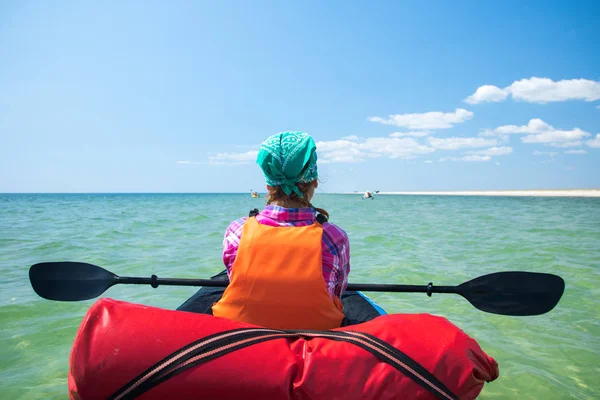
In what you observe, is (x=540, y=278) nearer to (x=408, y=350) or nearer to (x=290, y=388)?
(x=408, y=350)

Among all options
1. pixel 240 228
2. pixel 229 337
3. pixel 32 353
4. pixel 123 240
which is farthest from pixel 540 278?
pixel 123 240

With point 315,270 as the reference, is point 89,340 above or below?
below

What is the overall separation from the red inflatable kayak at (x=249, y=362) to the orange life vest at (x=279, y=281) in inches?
15.0

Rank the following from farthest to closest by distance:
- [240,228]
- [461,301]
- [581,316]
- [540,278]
Answer: [461,301] → [581,316] → [540,278] → [240,228]

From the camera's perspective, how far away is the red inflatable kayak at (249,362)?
124 centimetres

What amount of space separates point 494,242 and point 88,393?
10.4m

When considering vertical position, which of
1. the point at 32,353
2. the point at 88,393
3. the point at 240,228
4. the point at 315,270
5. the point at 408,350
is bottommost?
the point at 32,353

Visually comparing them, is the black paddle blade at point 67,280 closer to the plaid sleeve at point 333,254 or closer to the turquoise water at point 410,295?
the turquoise water at point 410,295

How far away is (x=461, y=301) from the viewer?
5105mm

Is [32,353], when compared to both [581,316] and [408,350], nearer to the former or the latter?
[408,350]

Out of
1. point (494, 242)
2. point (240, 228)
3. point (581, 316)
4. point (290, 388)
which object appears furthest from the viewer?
point (494, 242)

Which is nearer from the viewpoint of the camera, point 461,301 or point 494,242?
point 461,301

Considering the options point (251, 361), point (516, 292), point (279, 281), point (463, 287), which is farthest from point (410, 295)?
point (251, 361)

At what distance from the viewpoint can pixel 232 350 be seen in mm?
1282
